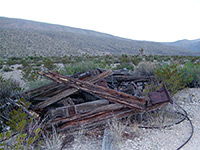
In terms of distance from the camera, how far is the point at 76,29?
108 meters

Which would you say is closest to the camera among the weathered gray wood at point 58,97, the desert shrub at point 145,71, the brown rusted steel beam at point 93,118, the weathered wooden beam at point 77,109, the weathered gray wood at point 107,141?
the weathered gray wood at point 107,141

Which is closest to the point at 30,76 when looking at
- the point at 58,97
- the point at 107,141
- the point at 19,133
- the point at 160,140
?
the point at 58,97

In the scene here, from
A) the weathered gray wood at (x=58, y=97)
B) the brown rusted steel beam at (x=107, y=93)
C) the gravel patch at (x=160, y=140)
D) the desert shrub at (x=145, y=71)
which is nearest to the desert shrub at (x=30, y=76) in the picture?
the weathered gray wood at (x=58, y=97)

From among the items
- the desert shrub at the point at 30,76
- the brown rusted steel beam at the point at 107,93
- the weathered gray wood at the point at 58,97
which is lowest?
the desert shrub at the point at 30,76

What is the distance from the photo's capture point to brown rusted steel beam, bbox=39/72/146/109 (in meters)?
3.61

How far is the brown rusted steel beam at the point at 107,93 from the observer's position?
3609mm

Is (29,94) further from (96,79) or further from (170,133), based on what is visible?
(170,133)

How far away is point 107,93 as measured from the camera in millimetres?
3682

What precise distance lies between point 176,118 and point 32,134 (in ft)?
11.3

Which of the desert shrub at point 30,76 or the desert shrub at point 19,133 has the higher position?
the desert shrub at point 19,133

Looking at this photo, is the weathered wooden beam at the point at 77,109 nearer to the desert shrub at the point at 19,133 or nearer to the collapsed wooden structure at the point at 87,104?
the collapsed wooden structure at the point at 87,104

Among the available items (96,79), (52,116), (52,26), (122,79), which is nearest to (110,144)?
(52,116)

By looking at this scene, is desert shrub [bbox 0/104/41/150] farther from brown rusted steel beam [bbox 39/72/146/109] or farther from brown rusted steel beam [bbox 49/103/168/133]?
brown rusted steel beam [bbox 39/72/146/109]

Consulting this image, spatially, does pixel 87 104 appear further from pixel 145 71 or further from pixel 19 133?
pixel 145 71
